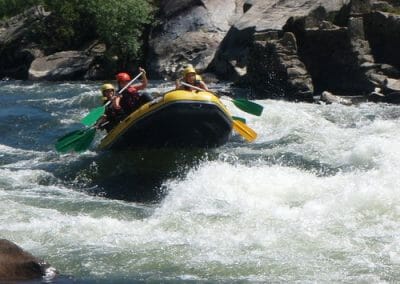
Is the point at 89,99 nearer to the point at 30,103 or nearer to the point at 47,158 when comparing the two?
the point at 30,103

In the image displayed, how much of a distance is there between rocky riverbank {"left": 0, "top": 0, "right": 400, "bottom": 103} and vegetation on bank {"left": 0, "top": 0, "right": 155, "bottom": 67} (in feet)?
1.50

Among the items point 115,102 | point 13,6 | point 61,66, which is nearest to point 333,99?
point 115,102

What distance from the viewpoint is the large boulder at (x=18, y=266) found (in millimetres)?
6066

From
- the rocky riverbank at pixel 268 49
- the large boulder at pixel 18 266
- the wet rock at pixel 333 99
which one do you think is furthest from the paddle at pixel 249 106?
the large boulder at pixel 18 266

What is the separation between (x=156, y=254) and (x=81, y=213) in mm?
1804

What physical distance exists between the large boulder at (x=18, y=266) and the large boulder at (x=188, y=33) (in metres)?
15.7

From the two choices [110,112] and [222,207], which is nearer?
[222,207]

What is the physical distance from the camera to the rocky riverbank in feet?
55.2

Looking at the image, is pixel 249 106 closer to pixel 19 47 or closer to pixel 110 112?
pixel 110 112

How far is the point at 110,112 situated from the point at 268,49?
6659 millimetres

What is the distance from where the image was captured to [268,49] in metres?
17.0

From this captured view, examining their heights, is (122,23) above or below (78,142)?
below

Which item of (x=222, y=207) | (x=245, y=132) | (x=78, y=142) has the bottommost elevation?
(x=245, y=132)

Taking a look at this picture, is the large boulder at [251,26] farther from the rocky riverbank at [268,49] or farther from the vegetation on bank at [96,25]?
the vegetation on bank at [96,25]
